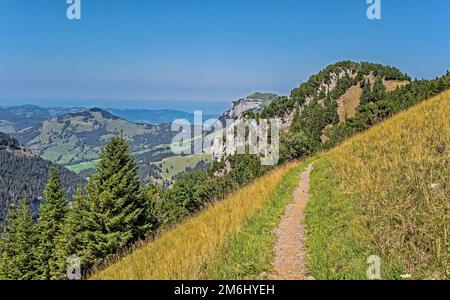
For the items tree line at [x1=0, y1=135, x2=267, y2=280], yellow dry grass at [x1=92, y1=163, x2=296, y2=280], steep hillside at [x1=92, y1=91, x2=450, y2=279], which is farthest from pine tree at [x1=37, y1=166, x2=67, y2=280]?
yellow dry grass at [x1=92, y1=163, x2=296, y2=280]

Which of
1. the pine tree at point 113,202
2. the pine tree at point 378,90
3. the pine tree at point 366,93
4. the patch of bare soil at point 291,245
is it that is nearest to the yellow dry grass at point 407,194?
the patch of bare soil at point 291,245

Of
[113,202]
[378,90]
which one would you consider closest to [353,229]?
[113,202]

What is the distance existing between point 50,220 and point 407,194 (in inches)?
2153

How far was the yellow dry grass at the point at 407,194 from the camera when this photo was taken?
750 centimetres

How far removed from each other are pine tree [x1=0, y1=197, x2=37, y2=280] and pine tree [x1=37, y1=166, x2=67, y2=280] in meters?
2.54

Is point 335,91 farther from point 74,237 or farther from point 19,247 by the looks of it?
point 74,237

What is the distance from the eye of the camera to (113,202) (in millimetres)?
43062

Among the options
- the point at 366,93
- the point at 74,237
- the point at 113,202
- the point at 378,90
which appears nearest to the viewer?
the point at 113,202

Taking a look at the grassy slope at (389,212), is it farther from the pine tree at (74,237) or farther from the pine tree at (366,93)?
the pine tree at (366,93)

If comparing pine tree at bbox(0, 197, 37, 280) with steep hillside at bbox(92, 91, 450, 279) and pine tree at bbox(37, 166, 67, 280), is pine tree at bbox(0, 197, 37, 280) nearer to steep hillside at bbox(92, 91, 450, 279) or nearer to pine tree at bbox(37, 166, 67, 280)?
pine tree at bbox(37, 166, 67, 280)

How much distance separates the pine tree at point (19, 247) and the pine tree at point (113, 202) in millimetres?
20098
